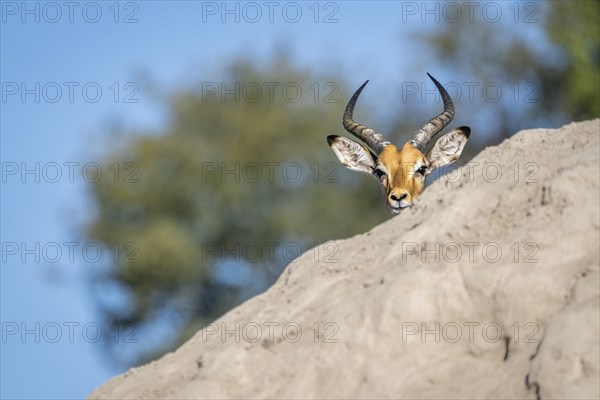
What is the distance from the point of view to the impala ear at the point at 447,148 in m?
18.0

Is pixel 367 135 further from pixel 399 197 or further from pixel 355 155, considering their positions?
pixel 399 197

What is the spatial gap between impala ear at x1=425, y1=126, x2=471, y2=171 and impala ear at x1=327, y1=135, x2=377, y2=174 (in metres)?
0.78

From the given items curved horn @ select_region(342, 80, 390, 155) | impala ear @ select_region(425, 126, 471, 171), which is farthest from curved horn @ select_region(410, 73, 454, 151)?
curved horn @ select_region(342, 80, 390, 155)

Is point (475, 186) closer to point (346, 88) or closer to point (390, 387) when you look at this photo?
point (390, 387)

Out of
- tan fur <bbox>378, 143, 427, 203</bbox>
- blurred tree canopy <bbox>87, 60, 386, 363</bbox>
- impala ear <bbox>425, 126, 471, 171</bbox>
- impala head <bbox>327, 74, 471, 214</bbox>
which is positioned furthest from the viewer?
blurred tree canopy <bbox>87, 60, 386, 363</bbox>

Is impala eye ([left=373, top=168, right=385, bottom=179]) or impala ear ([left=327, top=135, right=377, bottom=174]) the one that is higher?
impala ear ([left=327, top=135, right=377, bottom=174])

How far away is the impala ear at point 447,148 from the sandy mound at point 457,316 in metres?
8.09

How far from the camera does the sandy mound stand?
338 inches

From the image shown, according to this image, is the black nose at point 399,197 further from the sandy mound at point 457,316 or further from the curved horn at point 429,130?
the sandy mound at point 457,316

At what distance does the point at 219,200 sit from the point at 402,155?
83.6 ft

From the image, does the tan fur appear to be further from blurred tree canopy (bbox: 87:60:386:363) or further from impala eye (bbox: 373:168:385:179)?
blurred tree canopy (bbox: 87:60:386:363)

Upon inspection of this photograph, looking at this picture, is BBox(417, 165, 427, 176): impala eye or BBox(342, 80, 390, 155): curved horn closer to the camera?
BBox(417, 165, 427, 176): impala eye

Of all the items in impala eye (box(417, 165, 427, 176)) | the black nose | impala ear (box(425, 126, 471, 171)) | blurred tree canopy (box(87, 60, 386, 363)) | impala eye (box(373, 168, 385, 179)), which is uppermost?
blurred tree canopy (box(87, 60, 386, 363))

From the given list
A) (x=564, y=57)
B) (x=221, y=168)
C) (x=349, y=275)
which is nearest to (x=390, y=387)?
(x=349, y=275)
